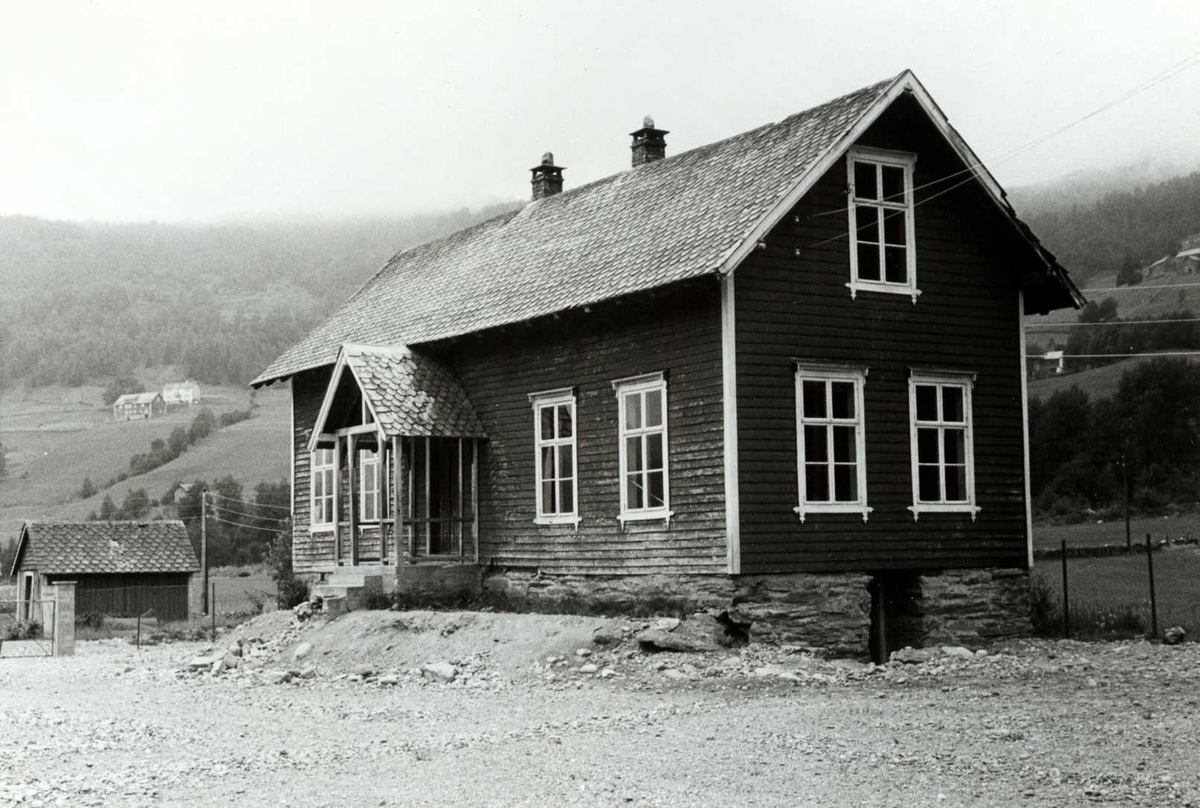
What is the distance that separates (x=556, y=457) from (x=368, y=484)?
22.4 ft

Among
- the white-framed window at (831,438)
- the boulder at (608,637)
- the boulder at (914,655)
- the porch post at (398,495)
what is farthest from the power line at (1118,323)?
the boulder at (608,637)

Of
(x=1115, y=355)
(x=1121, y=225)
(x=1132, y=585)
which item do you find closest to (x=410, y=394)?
(x=1132, y=585)

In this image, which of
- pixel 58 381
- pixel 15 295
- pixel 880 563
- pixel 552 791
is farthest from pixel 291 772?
pixel 15 295

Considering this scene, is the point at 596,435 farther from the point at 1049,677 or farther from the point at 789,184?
the point at 1049,677

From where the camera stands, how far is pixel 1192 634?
68.9 ft

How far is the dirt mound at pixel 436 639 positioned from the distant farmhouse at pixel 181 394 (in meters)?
136

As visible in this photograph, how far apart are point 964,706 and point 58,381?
165080mm

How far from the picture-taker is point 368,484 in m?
28.5

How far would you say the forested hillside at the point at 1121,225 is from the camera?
5315 inches

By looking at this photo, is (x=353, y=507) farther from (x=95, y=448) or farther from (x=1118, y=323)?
(x=95, y=448)

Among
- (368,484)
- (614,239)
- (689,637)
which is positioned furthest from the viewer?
(368,484)

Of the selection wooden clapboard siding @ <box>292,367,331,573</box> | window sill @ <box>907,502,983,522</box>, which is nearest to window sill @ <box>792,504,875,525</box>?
window sill @ <box>907,502,983,522</box>

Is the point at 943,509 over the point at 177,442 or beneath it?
beneath

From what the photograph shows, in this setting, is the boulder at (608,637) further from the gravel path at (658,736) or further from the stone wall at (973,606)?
the stone wall at (973,606)
